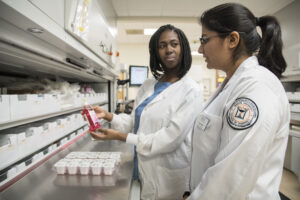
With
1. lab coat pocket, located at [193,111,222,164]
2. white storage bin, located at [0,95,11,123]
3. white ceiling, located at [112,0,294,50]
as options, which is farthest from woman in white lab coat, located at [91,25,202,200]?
white ceiling, located at [112,0,294,50]

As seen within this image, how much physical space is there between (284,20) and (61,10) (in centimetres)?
364

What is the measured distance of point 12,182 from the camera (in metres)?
0.86

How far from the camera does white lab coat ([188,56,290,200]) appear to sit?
58 centimetres

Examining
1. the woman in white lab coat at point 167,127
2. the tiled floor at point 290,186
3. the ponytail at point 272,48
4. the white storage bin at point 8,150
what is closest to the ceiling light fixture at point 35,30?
the white storage bin at point 8,150

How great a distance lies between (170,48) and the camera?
1223 mm

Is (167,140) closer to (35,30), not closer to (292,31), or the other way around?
(35,30)

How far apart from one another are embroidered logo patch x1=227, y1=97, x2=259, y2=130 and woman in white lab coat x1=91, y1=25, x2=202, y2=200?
43 centimetres

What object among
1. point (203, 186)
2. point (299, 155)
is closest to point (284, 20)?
point (299, 155)

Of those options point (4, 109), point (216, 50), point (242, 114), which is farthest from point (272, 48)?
point (4, 109)

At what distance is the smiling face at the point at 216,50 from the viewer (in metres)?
0.78

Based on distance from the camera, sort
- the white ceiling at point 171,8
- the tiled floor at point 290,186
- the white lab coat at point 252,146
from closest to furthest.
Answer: the white lab coat at point 252,146
the tiled floor at point 290,186
the white ceiling at point 171,8

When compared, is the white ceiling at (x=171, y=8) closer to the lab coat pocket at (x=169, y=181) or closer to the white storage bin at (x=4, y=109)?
the white storage bin at (x=4, y=109)

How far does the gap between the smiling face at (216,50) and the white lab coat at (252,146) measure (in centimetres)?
9

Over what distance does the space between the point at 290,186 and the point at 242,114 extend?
10.1 ft
